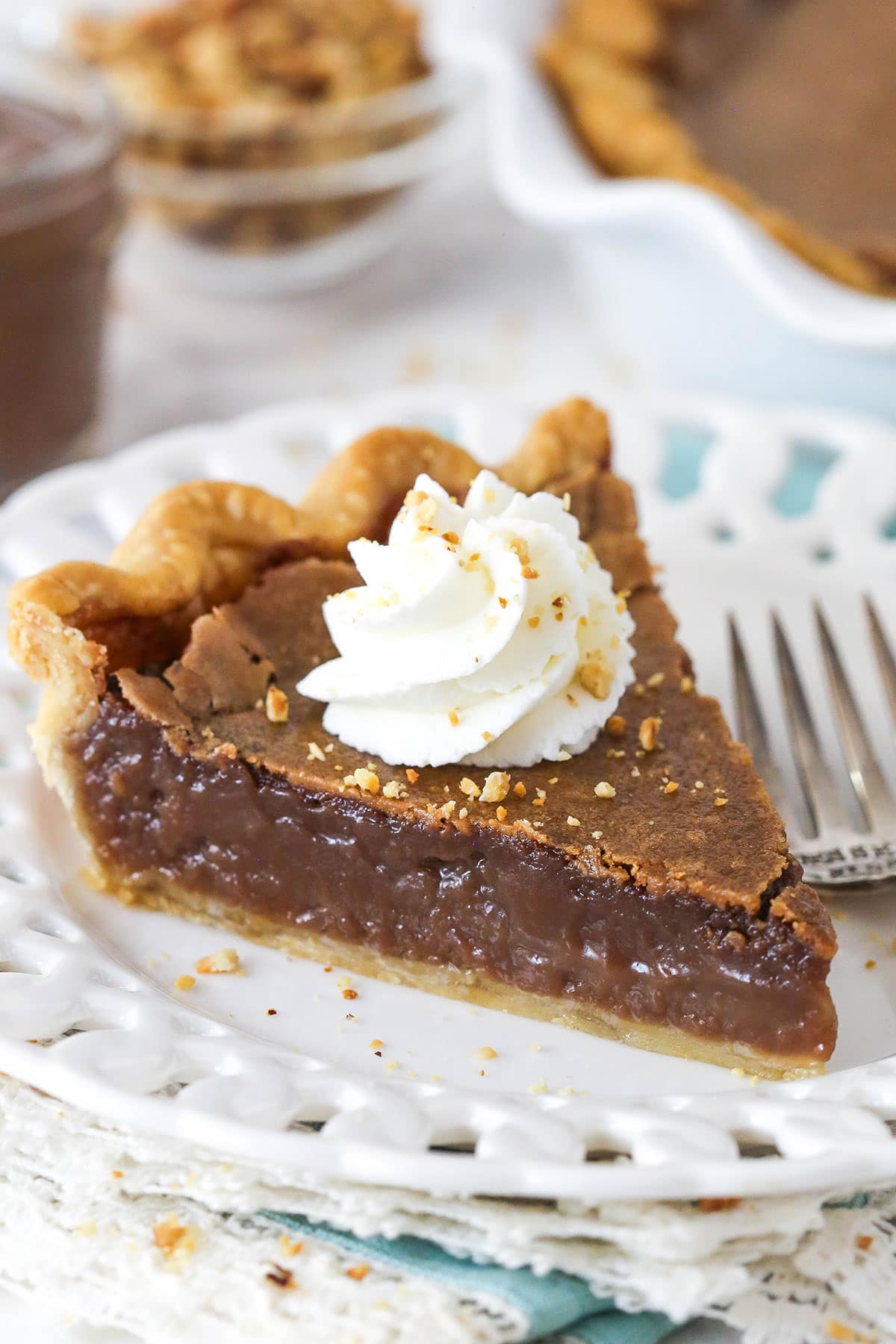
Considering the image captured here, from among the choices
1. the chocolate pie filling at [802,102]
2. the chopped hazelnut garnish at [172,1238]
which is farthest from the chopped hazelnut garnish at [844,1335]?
the chocolate pie filling at [802,102]

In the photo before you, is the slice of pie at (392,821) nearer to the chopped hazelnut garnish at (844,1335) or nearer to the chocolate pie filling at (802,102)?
the chopped hazelnut garnish at (844,1335)

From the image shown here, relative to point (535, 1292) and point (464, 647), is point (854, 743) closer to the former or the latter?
point (464, 647)

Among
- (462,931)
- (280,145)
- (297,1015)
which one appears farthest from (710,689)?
(280,145)

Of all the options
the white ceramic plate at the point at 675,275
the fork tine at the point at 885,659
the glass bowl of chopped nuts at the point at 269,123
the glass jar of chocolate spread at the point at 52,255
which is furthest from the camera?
the glass bowl of chopped nuts at the point at 269,123

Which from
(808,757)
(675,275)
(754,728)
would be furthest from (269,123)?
(808,757)

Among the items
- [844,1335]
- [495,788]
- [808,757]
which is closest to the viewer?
[844,1335]

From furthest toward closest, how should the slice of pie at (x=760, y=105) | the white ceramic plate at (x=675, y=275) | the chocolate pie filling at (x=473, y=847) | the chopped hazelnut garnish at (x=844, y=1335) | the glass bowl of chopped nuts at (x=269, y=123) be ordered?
1. the glass bowl of chopped nuts at (x=269, y=123)
2. the slice of pie at (x=760, y=105)
3. the white ceramic plate at (x=675, y=275)
4. the chocolate pie filling at (x=473, y=847)
5. the chopped hazelnut garnish at (x=844, y=1335)
